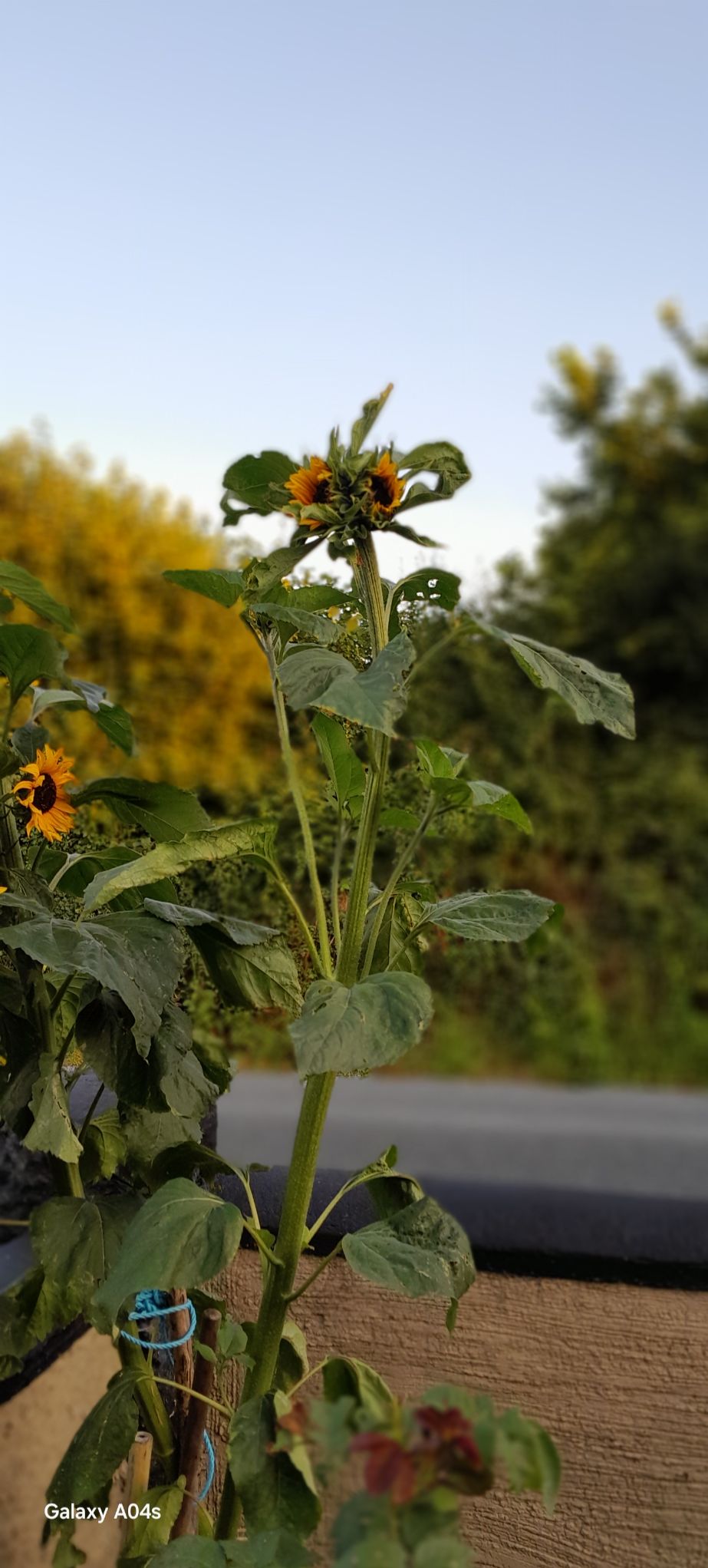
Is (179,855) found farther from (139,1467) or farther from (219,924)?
(139,1467)

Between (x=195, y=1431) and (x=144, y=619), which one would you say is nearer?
(x=195, y=1431)

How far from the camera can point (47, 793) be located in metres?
1.06

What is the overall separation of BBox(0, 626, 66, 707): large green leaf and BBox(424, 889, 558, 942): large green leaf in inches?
16.2

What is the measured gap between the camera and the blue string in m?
1.07

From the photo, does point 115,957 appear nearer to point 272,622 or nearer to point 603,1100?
point 272,622

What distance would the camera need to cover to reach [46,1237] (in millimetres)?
973

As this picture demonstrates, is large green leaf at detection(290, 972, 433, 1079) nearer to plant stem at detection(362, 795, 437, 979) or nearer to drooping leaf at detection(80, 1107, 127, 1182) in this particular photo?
plant stem at detection(362, 795, 437, 979)

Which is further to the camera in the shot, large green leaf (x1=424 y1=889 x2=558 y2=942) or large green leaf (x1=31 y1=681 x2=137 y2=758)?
large green leaf (x1=31 y1=681 x2=137 y2=758)

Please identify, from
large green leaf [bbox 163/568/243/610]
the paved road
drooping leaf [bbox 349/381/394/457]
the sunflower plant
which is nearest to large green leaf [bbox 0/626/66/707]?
the sunflower plant

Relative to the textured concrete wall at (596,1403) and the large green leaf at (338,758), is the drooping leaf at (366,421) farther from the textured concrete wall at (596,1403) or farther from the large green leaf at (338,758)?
the textured concrete wall at (596,1403)

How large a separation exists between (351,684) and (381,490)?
0.20 m

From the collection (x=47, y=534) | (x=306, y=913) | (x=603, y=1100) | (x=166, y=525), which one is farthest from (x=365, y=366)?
(x=306, y=913)

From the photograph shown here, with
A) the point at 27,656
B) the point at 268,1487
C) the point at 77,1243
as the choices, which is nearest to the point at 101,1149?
the point at 77,1243

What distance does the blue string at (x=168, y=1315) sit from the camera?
3.50 feet
